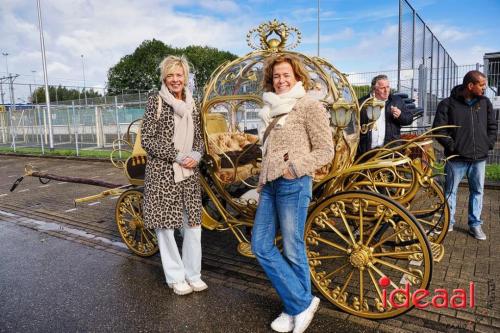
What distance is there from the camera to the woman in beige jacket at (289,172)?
2492 millimetres

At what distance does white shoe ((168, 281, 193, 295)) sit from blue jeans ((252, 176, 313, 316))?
1.06m

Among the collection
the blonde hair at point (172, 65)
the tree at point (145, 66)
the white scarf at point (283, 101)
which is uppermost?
the tree at point (145, 66)

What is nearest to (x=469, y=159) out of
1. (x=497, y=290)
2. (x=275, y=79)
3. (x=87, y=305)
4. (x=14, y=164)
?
(x=497, y=290)

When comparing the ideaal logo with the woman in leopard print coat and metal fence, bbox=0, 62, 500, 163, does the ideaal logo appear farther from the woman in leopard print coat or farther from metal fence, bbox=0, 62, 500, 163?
metal fence, bbox=0, 62, 500, 163

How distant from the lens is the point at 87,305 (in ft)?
11.0

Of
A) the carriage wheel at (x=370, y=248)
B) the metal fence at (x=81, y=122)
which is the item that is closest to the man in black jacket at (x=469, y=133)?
the carriage wheel at (x=370, y=248)

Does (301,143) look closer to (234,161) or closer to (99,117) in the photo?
(234,161)

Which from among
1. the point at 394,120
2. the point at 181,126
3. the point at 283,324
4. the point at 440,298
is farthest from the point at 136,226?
the point at 394,120

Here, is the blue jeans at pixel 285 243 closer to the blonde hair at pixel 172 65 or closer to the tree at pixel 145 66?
the blonde hair at pixel 172 65

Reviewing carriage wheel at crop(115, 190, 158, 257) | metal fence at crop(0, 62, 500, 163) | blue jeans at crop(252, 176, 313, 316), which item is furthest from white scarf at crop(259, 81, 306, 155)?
metal fence at crop(0, 62, 500, 163)

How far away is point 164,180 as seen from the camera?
333 centimetres

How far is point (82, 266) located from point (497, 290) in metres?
3.96

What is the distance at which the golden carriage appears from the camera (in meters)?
2.78

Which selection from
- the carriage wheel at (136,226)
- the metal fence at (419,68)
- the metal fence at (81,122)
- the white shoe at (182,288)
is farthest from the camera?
the metal fence at (81,122)
